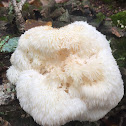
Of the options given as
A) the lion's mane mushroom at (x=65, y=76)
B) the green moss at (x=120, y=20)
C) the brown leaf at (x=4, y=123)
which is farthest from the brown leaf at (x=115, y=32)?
the brown leaf at (x=4, y=123)

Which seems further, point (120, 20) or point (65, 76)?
point (120, 20)

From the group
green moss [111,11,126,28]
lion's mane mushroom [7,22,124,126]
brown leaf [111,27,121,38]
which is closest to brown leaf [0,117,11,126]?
lion's mane mushroom [7,22,124,126]

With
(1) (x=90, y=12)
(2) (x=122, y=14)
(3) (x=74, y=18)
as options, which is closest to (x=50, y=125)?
(3) (x=74, y=18)

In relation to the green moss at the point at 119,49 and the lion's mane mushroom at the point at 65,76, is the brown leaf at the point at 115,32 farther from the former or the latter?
the lion's mane mushroom at the point at 65,76

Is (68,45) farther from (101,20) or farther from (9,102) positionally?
(101,20)

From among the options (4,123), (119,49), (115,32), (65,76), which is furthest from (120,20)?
(4,123)

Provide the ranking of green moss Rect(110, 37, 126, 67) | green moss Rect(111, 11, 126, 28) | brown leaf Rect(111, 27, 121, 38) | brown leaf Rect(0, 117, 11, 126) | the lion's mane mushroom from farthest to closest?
green moss Rect(111, 11, 126, 28)
brown leaf Rect(111, 27, 121, 38)
green moss Rect(110, 37, 126, 67)
brown leaf Rect(0, 117, 11, 126)
the lion's mane mushroom

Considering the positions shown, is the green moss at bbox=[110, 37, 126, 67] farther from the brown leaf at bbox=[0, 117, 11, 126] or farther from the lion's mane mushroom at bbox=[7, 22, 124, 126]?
the brown leaf at bbox=[0, 117, 11, 126]

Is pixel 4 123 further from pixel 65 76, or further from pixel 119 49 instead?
pixel 119 49
